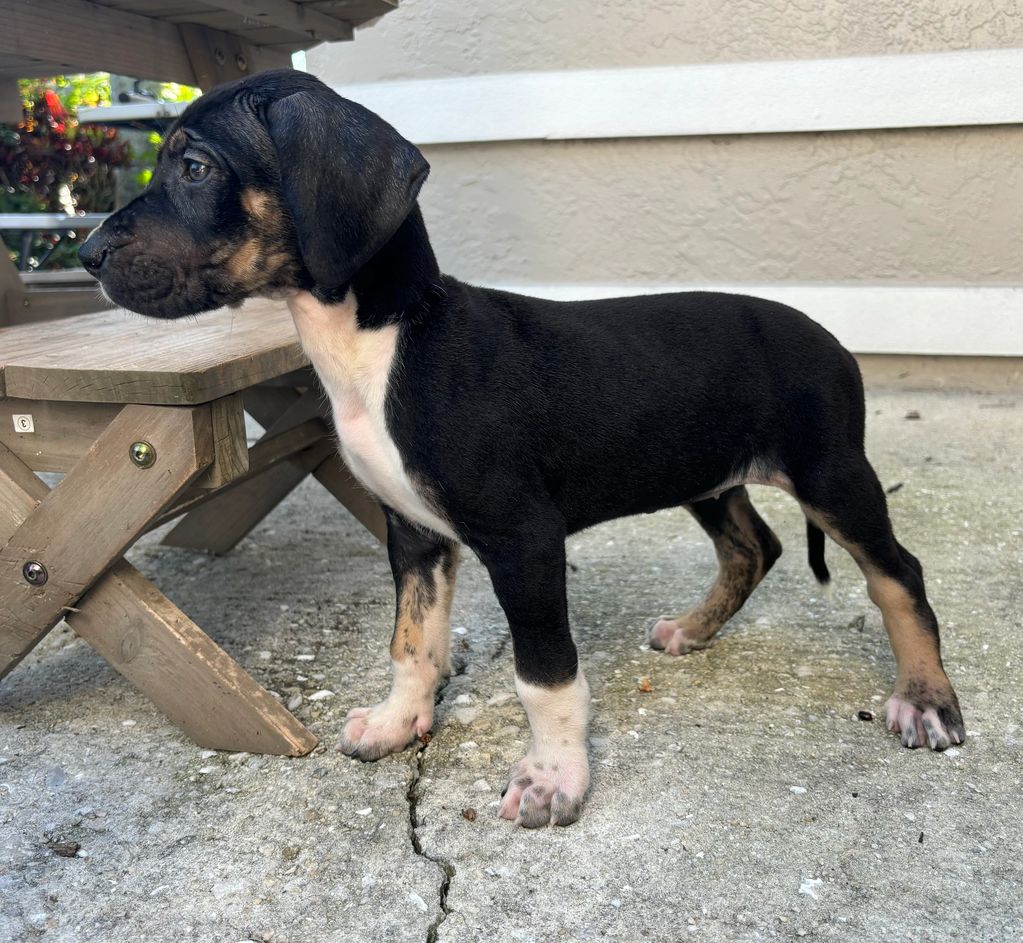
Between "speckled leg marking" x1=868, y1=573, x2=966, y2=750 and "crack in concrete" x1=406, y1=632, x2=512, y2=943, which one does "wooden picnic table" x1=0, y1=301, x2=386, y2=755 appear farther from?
"speckled leg marking" x1=868, y1=573, x2=966, y2=750

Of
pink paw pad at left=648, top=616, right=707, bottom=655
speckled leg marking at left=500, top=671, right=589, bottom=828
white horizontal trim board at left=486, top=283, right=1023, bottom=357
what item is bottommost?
white horizontal trim board at left=486, top=283, right=1023, bottom=357

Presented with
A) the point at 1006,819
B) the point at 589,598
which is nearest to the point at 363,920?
the point at 1006,819

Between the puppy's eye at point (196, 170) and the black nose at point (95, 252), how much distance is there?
10.0 inches

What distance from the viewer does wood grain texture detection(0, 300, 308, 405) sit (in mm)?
2656

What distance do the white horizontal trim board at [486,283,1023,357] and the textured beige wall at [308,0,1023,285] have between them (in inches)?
5.5

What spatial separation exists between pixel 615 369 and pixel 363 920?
1.45 m

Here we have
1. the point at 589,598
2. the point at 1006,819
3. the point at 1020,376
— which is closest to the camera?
the point at 1006,819

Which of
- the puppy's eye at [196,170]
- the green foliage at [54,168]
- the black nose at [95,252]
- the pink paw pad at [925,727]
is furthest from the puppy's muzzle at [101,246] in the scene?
the green foliage at [54,168]

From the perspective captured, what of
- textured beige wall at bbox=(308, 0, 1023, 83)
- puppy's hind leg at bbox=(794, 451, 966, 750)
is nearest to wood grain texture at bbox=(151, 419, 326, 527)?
puppy's hind leg at bbox=(794, 451, 966, 750)

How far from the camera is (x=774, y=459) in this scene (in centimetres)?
297

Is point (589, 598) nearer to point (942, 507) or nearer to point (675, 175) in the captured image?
point (942, 507)

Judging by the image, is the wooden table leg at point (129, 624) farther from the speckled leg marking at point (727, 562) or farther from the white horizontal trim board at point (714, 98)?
the white horizontal trim board at point (714, 98)

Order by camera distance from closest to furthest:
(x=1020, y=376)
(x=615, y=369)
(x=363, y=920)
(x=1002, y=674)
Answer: (x=363, y=920)
(x=615, y=369)
(x=1002, y=674)
(x=1020, y=376)

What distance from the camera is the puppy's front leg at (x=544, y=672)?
2.55 metres
